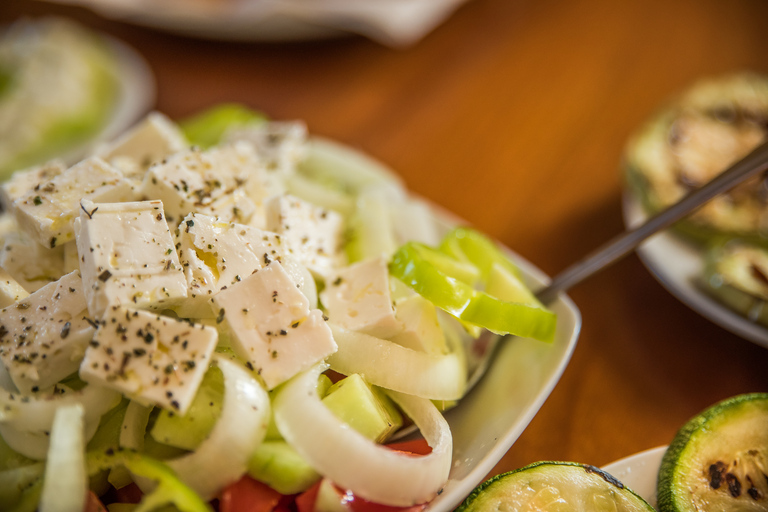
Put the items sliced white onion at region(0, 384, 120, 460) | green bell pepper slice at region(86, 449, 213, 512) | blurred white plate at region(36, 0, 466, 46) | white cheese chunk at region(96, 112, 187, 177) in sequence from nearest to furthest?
green bell pepper slice at region(86, 449, 213, 512) → sliced white onion at region(0, 384, 120, 460) → white cheese chunk at region(96, 112, 187, 177) → blurred white plate at region(36, 0, 466, 46)

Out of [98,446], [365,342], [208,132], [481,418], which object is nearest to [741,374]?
[481,418]

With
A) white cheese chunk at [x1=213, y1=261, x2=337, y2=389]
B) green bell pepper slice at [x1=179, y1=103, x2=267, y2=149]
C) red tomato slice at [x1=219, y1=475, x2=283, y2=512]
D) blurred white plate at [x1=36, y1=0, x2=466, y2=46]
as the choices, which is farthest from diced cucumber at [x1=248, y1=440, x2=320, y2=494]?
blurred white plate at [x1=36, y1=0, x2=466, y2=46]

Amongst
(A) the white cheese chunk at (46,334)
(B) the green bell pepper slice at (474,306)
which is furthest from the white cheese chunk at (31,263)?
(B) the green bell pepper slice at (474,306)

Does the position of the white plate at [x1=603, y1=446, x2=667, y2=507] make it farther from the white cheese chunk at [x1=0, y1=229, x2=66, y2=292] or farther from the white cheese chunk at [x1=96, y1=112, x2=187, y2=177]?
the white cheese chunk at [x1=96, y1=112, x2=187, y2=177]

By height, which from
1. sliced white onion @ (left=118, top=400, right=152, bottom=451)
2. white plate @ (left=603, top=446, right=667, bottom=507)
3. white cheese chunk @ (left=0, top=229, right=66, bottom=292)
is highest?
white plate @ (left=603, top=446, right=667, bottom=507)

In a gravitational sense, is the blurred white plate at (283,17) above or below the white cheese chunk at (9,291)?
above

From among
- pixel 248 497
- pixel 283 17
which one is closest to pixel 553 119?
pixel 283 17

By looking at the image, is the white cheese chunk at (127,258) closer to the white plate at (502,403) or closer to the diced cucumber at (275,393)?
the diced cucumber at (275,393)
